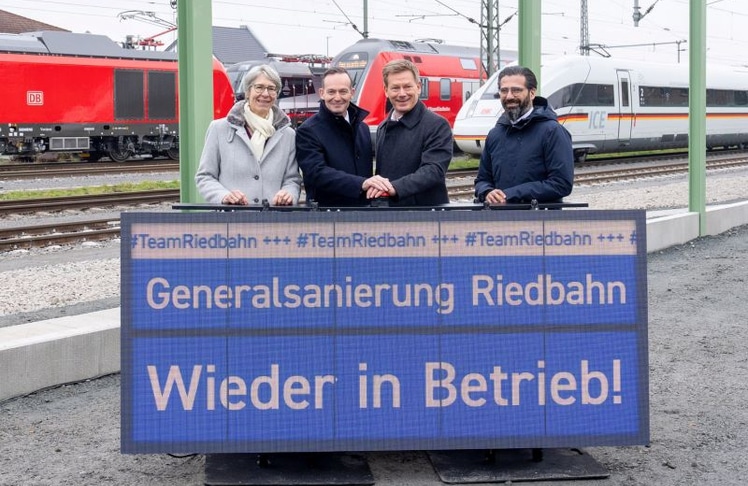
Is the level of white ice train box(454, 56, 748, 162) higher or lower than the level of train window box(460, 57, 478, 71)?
lower

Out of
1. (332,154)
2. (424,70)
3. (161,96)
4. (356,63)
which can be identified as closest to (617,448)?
(332,154)

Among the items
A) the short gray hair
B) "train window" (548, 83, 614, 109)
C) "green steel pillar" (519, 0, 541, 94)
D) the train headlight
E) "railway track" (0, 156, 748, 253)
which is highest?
"train window" (548, 83, 614, 109)

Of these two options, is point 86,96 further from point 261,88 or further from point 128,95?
point 261,88

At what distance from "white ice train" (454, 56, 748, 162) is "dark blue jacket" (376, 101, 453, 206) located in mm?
17664

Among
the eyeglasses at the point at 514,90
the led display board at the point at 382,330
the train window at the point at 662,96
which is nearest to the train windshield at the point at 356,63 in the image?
the train window at the point at 662,96

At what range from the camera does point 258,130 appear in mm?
5012

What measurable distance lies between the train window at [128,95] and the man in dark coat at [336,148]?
26618 mm

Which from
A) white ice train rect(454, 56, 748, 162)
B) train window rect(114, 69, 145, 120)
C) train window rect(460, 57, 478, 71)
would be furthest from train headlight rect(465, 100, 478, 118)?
train window rect(114, 69, 145, 120)

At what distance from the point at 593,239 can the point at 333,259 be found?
1097mm

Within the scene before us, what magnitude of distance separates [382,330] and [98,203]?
13.3m

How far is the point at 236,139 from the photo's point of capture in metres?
5.06

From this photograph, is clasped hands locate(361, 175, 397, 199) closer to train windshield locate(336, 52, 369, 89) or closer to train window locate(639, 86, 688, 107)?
train windshield locate(336, 52, 369, 89)

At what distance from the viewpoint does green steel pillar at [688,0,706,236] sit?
13.0m

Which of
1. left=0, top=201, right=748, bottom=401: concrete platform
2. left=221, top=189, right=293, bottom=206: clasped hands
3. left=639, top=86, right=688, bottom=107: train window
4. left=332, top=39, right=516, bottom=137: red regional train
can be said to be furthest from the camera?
left=639, top=86, right=688, bottom=107: train window
